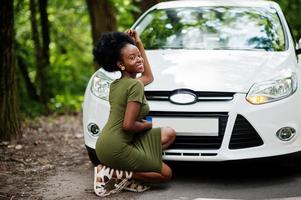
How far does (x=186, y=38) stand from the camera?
19.5 ft

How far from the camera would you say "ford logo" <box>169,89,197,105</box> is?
15.3 feet

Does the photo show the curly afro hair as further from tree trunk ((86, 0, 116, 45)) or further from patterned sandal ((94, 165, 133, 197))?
tree trunk ((86, 0, 116, 45))

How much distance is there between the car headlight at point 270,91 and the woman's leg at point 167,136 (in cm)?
71

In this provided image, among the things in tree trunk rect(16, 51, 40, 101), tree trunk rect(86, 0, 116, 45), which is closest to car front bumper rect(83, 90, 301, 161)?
tree trunk rect(86, 0, 116, 45)

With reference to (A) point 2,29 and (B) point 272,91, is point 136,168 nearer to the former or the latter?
(B) point 272,91

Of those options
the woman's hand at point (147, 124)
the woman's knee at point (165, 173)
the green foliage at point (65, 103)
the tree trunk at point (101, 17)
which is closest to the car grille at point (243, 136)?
the woman's knee at point (165, 173)

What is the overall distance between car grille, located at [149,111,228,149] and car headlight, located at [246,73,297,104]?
308mm

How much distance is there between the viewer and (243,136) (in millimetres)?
4660

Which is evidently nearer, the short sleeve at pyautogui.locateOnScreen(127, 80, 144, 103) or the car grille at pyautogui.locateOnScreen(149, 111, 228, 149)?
the short sleeve at pyautogui.locateOnScreen(127, 80, 144, 103)

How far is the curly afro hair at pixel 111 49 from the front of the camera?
4.64m

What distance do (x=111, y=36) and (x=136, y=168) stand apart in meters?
1.13

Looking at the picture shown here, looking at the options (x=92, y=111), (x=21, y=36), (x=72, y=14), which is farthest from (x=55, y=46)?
(x=92, y=111)

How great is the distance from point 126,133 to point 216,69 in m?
1.04

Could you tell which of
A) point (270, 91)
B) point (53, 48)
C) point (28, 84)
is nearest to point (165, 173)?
point (270, 91)
